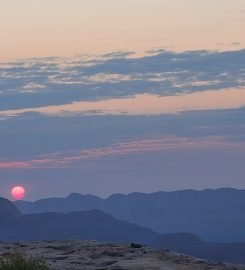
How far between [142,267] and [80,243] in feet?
26.2

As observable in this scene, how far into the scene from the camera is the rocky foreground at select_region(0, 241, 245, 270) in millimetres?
17047

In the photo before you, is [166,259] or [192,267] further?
[166,259]

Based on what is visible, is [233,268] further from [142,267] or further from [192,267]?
[142,267]

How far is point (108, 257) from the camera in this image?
771 inches

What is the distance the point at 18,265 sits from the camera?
50.0 feet

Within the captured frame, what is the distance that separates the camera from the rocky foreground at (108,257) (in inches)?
671

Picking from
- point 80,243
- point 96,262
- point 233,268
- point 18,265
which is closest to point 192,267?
point 233,268

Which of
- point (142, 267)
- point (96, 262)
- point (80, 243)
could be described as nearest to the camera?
point (142, 267)

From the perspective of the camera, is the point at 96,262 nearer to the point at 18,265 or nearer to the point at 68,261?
the point at 68,261

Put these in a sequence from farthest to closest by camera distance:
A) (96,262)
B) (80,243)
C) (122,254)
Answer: (80,243), (122,254), (96,262)

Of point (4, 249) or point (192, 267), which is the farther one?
point (4, 249)

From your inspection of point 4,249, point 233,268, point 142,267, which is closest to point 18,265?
point 142,267

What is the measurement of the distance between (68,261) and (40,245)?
608cm

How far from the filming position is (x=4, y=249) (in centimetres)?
2242
